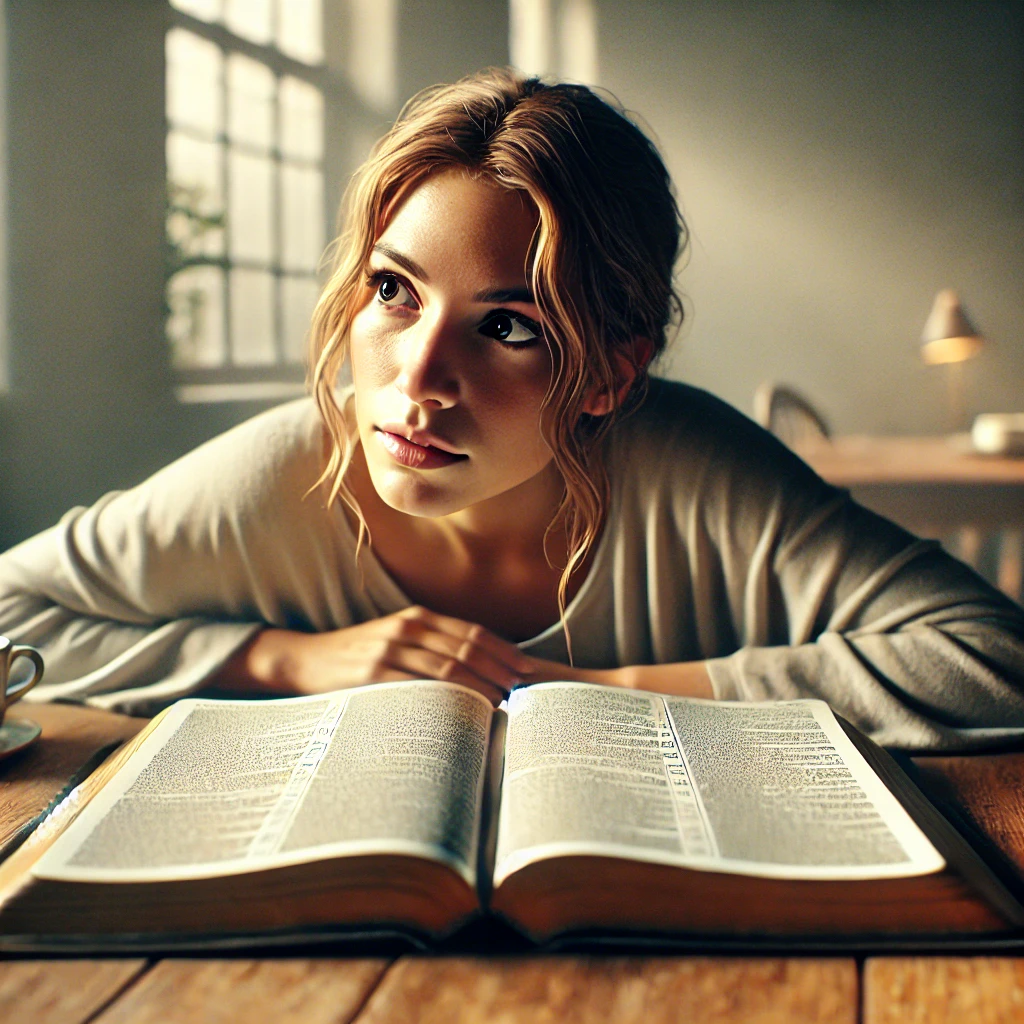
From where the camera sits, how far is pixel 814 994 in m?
0.42

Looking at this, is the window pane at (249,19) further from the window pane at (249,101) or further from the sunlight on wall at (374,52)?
the sunlight on wall at (374,52)

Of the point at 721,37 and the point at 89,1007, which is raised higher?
the point at 721,37

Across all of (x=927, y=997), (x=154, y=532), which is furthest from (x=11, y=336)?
(x=927, y=997)

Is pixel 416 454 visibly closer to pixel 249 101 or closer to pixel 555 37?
pixel 555 37

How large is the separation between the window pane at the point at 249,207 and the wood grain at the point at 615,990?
1.62 m

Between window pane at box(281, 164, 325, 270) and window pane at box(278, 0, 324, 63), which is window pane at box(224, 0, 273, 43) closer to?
window pane at box(278, 0, 324, 63)

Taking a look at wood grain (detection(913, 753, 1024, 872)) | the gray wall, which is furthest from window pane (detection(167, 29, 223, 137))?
wood grain (detection(913, 753, 1024, 872))

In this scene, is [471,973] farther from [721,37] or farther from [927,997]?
[721,37]

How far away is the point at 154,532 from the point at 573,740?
0.47 meters

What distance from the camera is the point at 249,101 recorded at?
1883 millimetres

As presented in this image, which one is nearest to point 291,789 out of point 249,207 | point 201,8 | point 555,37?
point 555,37

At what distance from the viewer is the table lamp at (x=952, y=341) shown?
154 cm

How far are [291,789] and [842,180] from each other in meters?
1.72

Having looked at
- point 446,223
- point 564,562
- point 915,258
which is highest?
point 915,258
